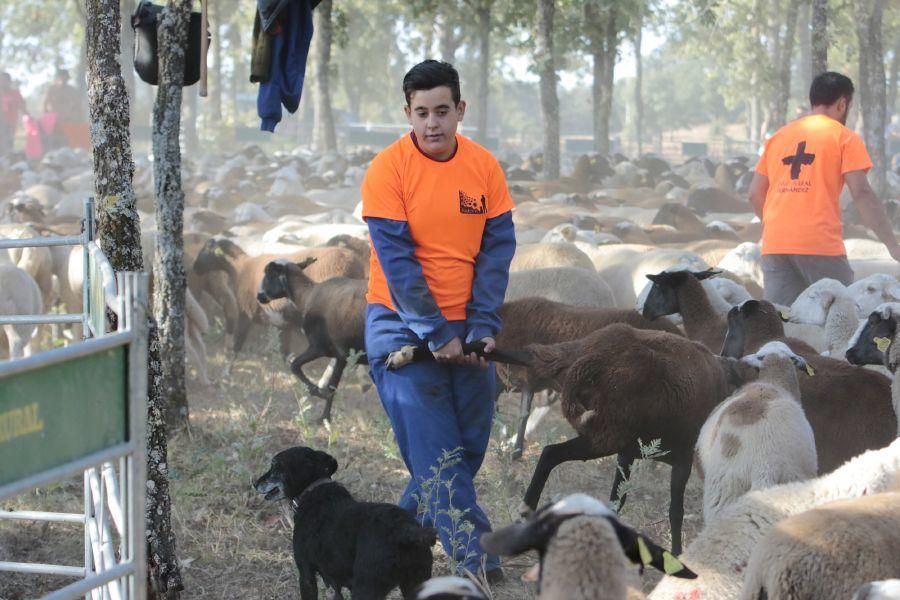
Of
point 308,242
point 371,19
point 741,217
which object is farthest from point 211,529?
point 371,19

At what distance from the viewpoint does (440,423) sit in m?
4.30

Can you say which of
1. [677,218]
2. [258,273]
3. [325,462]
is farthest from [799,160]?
[677,218]

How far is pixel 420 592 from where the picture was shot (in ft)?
9.86

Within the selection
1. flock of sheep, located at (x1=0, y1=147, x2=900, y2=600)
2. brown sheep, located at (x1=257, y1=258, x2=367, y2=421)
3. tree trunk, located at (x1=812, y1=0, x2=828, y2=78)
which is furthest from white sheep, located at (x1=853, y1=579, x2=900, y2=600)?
tree trunk, located at (x1=812, y1=0, x2=828, y2=78)

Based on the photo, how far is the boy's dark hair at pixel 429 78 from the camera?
4.11m

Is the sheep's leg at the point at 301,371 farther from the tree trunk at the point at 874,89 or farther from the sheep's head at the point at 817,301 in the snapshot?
the tree trunk at the point at 874,89

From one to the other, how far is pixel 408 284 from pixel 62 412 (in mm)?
1890

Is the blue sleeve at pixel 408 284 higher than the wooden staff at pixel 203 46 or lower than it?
lower

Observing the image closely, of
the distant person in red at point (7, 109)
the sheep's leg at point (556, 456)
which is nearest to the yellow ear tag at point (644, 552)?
the sheep's leg at point (556, 456)

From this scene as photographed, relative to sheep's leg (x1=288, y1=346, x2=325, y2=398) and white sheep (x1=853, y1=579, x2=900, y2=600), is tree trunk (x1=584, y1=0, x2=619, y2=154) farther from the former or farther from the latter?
white sheep (x1=853, y1=579, x2=900, y2=600)

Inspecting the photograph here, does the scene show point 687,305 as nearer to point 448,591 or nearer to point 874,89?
point 448,591

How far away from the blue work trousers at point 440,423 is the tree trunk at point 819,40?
11.5 metres

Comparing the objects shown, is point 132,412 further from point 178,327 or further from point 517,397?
A: point 517,397

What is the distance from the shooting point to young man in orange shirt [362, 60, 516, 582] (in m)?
4.14
